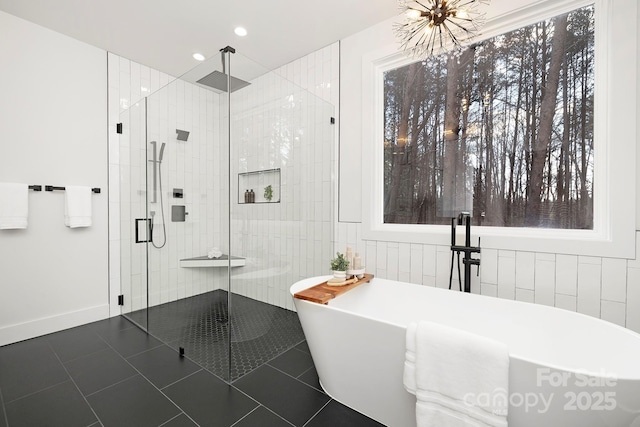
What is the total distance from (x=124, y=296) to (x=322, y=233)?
234 centimetres

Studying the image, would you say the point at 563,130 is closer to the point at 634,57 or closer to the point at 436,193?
the point at 634,57

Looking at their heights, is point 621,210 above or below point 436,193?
below

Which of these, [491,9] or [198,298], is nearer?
[491,9]

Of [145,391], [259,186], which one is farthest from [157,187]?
[145,391]

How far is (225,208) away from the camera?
206cm

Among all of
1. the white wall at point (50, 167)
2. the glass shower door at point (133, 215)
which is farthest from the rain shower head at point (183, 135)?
the white wall at point (50, 167)

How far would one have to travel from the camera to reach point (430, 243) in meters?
2.23

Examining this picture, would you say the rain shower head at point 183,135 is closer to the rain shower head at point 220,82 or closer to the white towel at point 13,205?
the rain shower head at point 220,82

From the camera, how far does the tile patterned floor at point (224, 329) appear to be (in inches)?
78.8

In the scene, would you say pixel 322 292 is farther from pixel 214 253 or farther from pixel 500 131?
pixel 500 131

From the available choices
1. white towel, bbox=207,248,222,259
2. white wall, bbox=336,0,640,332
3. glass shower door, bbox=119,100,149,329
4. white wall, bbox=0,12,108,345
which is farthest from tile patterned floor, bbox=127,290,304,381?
white wall, bbox=336,0,640,332

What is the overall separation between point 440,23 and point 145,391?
2.95 metres

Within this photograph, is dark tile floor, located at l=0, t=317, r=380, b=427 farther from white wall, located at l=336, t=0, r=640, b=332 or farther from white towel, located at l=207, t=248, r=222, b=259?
white wall, located at l=336, t=0, r=640, b=332

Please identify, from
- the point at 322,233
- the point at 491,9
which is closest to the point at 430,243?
the point at 322,233
